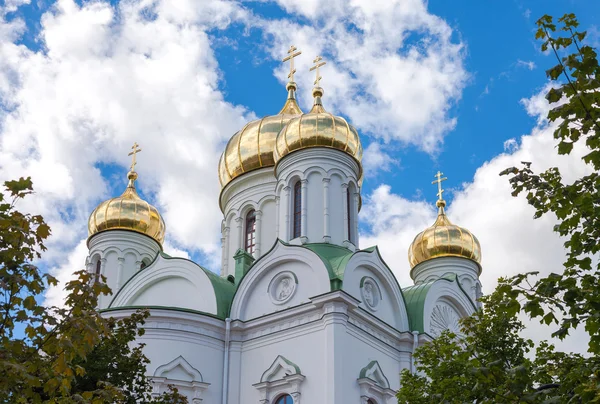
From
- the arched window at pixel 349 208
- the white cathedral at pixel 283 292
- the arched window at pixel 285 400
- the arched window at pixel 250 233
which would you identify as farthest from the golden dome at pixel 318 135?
the arched window at pixel 285 400

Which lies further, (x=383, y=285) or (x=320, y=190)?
(x=320, y=190)

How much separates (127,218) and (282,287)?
7917 millimetres

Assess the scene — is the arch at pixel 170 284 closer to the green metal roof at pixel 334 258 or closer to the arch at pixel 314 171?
the green metal roof at pixel 334 258

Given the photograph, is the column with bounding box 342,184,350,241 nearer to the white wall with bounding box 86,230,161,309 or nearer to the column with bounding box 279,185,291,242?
the column with bounding box 279,185,291,242

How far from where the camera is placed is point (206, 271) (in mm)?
18594

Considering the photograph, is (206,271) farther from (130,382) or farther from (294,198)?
(130,382)

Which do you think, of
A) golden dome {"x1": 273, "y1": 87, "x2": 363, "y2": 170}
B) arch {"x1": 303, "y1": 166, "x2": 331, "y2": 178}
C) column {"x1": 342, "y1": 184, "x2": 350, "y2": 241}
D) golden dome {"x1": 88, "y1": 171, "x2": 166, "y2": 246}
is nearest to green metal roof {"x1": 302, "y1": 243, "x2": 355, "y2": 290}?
column {"x1": 342, "y1": 184, "x2": 350, "y2": 241}

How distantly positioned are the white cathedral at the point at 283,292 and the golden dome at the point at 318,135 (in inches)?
1.5

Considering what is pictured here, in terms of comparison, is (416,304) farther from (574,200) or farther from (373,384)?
(574,200)

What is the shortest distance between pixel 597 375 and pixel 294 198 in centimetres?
1431

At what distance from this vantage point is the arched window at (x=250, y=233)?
2164 cm

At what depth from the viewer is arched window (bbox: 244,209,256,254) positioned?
2164cm

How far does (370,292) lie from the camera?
17703 mm

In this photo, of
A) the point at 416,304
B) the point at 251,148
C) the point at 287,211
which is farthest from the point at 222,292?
the point at 251,148
